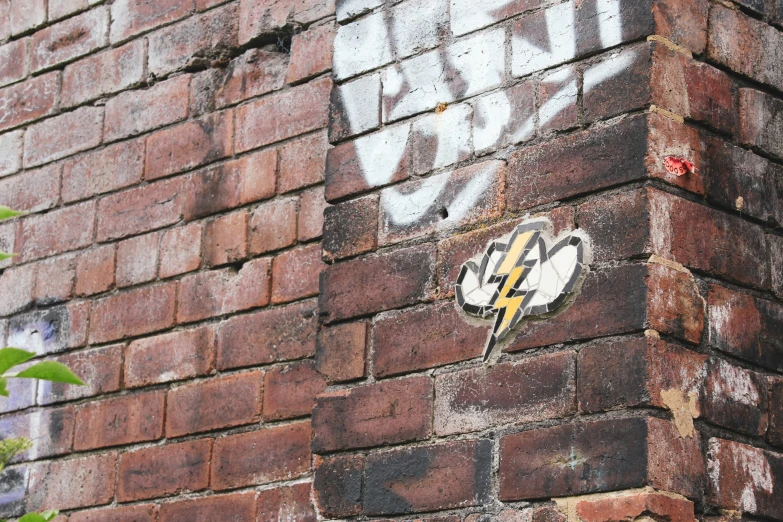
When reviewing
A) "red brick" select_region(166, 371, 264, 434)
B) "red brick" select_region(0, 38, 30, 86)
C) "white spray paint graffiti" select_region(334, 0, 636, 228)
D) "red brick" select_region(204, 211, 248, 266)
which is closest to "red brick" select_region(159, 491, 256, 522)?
"red brick" select_region(166, 371, 264, 434)

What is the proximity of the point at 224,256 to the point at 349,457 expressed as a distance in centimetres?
86

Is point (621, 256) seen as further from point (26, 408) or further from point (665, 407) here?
point (26, 408)

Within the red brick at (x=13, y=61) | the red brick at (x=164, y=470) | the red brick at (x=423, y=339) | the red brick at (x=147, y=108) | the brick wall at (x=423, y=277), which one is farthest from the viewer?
the red brick at (x=13, y=61)

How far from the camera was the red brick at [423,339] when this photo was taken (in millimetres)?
2037

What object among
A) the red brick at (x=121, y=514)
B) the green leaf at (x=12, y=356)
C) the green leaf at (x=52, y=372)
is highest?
the green leaf at (x=12, y=356)

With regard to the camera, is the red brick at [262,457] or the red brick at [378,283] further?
the red brick at [262,457]

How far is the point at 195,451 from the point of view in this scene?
2.74 metres

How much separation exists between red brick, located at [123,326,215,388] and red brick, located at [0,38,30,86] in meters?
1.06

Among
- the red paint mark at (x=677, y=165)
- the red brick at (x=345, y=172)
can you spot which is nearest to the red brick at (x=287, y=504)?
the red brick at (x=345, y=172)

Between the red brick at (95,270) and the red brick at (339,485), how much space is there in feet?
3.74

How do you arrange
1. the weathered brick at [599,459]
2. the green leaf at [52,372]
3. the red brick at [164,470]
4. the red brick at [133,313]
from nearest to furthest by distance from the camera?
the green leaf at [52,372], the weathered brick at [599,459], the red brick at [164,470], the red brick at [133,313]

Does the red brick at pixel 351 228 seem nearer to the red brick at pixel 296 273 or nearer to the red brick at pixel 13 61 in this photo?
the red brick at pixel 296 273

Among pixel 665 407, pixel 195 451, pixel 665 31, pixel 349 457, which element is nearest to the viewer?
pixel 665 407

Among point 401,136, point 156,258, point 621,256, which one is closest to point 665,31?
point 621,256
